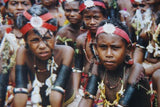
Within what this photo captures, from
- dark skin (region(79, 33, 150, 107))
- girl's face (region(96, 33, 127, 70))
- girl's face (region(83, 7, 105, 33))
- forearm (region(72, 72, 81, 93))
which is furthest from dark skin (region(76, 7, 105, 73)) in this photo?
girl's face (region(96, 33, 127, 70))

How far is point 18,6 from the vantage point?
557cm

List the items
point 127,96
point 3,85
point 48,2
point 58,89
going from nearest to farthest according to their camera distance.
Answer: point 127,96, point 58,89, point 3,85, point 48,2

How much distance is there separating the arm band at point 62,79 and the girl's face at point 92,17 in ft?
3.76

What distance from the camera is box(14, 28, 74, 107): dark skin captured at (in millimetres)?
3943

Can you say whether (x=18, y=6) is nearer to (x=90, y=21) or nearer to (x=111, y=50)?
(x=90, y=21)

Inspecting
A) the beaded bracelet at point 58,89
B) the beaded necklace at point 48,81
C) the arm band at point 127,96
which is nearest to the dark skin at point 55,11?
the beaded necklace at point 48,81

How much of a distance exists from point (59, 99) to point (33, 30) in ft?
3.36

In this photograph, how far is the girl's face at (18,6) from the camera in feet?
18.3

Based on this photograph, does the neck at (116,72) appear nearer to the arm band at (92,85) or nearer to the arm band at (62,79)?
the arm band at (92,85)

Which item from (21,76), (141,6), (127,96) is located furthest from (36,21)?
(141,6)

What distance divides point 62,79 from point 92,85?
0.50 meters

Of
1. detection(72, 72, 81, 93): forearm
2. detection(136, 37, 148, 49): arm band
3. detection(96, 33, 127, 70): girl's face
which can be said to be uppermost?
detection(96, 33, 127, 70): girl's face

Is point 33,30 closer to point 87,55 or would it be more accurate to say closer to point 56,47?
point 56,47

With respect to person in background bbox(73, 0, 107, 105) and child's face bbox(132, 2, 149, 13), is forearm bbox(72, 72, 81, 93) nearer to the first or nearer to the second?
person in background bbox(73, 0, 107, 105)
